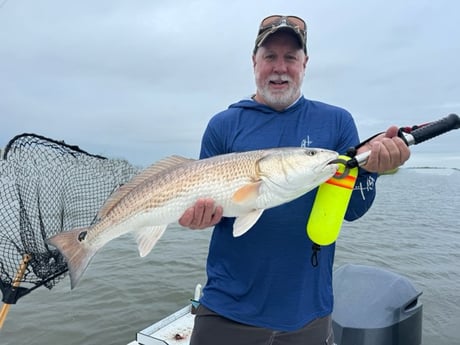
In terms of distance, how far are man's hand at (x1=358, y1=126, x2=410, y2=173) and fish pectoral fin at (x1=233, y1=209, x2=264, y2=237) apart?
0.82 metres

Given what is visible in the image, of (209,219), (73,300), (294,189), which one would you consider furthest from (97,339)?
(294,189)

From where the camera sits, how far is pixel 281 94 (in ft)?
9.73

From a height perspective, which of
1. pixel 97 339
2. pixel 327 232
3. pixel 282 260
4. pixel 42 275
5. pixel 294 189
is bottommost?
pixel 97 339

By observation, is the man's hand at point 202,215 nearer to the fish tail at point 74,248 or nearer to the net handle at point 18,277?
the fish tail at point 74,248

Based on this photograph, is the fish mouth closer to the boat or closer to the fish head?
the fish head

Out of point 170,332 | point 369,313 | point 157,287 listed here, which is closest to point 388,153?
point 369,313

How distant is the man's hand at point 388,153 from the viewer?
2.36 m

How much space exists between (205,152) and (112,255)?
9.47 meters

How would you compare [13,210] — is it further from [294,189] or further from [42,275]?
[294,189]

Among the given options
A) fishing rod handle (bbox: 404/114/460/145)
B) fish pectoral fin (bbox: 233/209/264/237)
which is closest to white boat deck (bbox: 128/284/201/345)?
fish pectoral fin (bbox: 233/209/264/237)

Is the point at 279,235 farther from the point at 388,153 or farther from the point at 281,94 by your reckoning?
the point at 281,94

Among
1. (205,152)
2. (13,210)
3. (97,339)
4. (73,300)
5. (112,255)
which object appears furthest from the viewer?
(112,255)

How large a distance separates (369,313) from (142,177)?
314 centimetres

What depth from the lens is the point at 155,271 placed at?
33.3 feet
